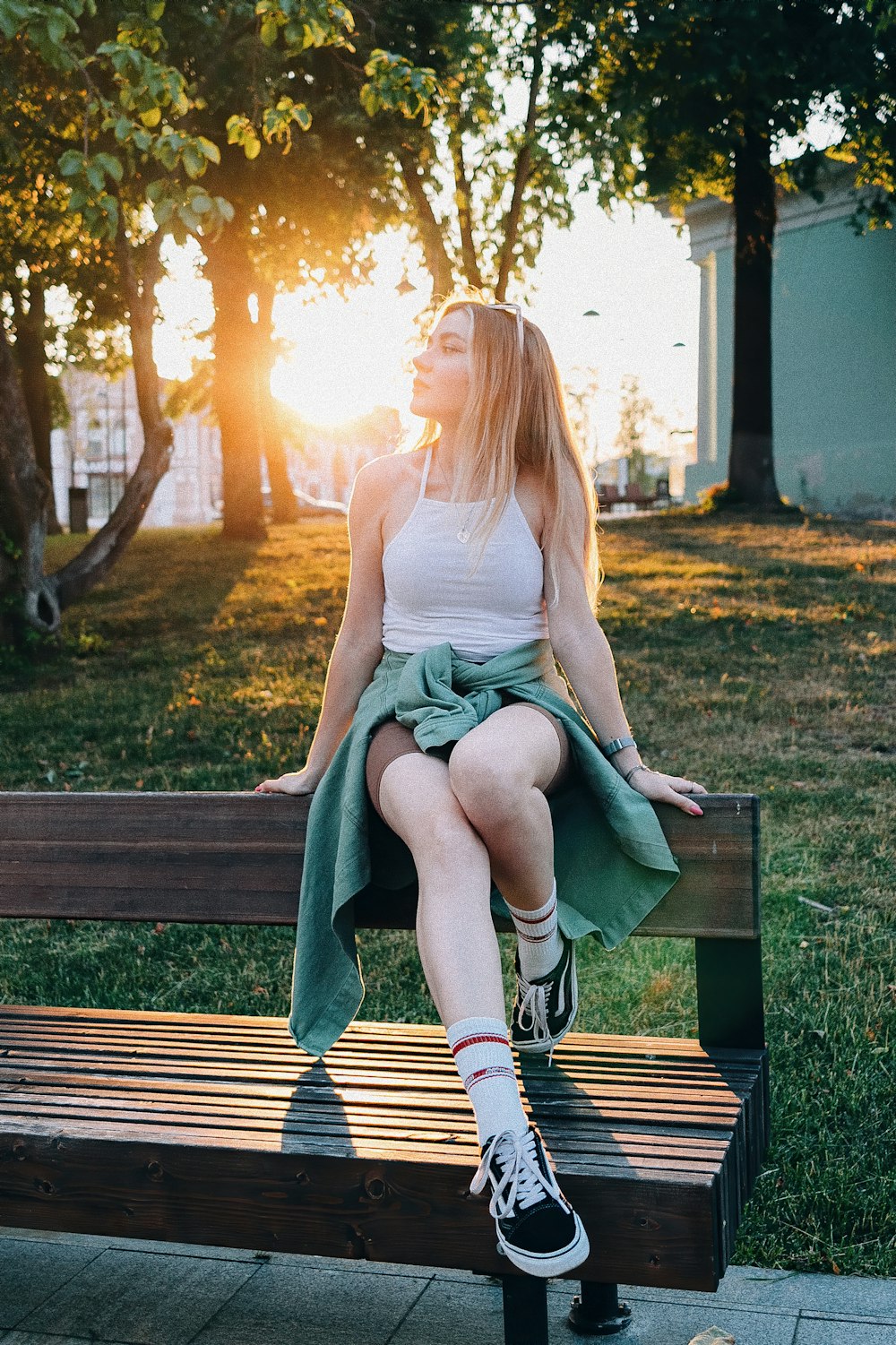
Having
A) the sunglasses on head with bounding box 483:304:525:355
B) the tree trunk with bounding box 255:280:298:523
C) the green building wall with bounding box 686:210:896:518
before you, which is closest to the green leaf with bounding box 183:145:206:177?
the sunglasses on head with bounding box 483:304:525:355

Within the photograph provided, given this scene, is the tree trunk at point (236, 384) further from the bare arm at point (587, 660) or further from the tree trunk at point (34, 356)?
the bare arm at point (587, 660)

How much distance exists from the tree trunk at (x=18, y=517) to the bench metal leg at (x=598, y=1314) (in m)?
8.22

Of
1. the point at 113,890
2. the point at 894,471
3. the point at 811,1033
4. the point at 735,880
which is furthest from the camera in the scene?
the point at 894,471

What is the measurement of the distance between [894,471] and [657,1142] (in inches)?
836

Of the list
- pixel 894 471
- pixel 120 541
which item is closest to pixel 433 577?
pixel 120 541

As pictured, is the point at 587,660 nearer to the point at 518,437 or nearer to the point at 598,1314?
the point at 518,437

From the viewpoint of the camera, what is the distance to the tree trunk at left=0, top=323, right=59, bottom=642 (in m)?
9.89

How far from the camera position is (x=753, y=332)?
1709 centimetres

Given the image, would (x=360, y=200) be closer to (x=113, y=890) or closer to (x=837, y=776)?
(x=837, y=776)

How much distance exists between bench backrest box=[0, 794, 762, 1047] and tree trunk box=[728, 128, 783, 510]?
48.4ft

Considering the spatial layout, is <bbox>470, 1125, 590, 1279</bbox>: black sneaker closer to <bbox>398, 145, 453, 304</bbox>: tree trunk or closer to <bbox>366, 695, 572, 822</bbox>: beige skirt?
<bbox>366, 695, 572, 822</bbox>: beige skirt

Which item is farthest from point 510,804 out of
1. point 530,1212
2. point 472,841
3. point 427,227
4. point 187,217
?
point 427,227

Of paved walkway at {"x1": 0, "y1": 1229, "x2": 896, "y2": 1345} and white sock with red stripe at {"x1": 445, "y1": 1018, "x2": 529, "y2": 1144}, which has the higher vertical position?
white sock with red stripe at {"x1": 445, "y1": 1018, "x2": 529, "y2": 1144}

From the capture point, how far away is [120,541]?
11.1 metres
